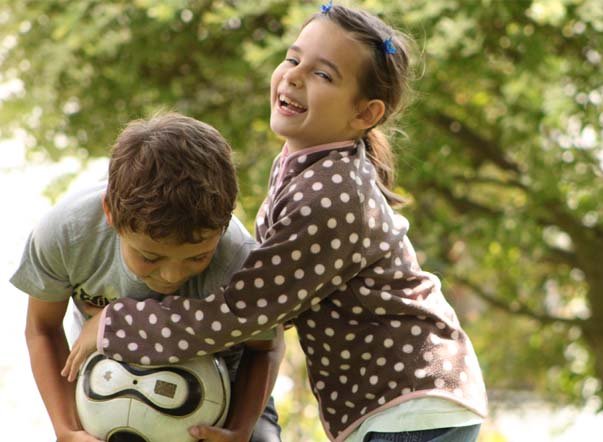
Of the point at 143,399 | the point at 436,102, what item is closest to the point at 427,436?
the point at 143,399

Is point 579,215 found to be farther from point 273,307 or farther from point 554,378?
point 273,307

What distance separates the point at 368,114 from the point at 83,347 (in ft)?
3.53

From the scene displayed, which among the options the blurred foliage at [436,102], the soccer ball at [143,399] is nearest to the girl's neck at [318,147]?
the soccer ball at [143,399]

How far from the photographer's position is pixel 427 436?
3018 millimetres

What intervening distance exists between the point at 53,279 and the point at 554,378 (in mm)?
6420

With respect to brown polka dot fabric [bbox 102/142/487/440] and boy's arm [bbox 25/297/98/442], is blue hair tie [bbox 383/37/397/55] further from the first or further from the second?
boy's arm [bbox 25/297/98/442]

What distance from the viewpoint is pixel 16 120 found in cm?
684

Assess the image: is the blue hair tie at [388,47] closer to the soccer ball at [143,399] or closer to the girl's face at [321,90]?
the girl's face at [321,90]

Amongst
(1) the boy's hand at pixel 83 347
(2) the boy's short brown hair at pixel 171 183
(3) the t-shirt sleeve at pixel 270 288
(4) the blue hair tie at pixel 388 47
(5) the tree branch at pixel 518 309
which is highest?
(4) the blue hair tie at pixel 388 47

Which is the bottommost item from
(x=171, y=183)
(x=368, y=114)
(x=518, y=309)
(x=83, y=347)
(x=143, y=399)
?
(x=518, y=309)

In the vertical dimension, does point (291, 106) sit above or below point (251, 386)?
above

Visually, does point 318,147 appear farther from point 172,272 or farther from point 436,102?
point 436,102

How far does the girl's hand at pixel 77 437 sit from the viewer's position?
3092mm

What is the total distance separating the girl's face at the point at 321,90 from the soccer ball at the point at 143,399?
741 mm
